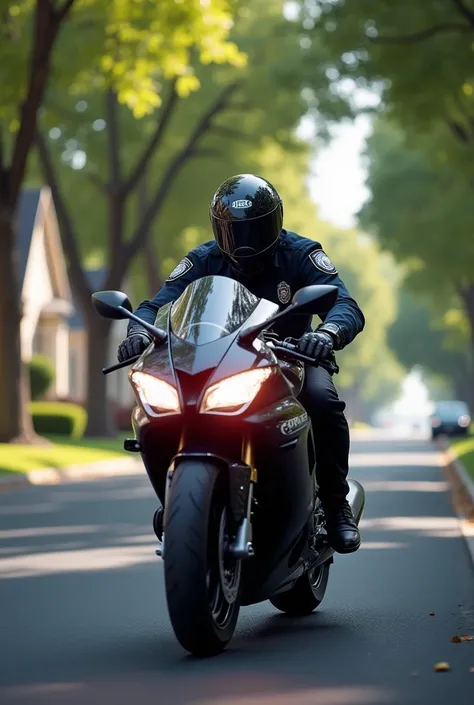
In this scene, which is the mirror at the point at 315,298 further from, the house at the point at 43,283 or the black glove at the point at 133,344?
the house at the point at 43,283

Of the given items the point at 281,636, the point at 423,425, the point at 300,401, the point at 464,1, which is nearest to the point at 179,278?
the point at 300,401

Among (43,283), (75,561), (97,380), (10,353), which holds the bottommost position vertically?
→ (97,380)

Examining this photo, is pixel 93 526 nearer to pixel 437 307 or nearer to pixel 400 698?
pixel 400 698

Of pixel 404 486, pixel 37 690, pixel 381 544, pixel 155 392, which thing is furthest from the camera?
pixel 404 486

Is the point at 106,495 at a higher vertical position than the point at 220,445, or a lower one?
lower

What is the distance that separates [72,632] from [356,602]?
1.74 meters

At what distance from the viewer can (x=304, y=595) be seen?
26.1 ft

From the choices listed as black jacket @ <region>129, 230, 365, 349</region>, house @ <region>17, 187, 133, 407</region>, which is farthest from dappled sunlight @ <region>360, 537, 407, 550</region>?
house @ <region>17, 187, 133, 407</region>

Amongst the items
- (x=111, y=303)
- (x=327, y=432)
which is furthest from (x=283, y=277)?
(x=111, y=303)

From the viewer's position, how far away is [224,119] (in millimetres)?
41250

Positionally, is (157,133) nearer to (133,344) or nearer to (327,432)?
(327,432)

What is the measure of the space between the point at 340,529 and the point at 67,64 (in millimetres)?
23630

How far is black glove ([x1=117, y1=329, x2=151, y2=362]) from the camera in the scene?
695cm

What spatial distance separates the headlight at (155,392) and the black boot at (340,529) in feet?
4.73
